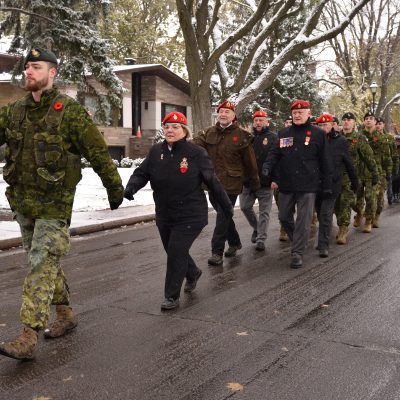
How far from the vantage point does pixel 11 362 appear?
4.10 metres

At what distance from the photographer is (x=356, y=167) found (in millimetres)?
9789

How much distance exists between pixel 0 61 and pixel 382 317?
30830 mm

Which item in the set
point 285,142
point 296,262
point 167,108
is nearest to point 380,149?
point 285,142

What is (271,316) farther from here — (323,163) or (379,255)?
(379,255)

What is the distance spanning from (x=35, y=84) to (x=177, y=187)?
5.54 ft

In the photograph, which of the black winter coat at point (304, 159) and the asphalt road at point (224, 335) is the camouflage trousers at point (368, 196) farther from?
the black winter coat at point (304, 159)

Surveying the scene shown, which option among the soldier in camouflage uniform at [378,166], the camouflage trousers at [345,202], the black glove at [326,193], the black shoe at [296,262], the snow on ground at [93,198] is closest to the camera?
the black shoe at [296,262]

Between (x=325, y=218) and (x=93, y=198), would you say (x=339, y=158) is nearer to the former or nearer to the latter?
(x=325, y=218)

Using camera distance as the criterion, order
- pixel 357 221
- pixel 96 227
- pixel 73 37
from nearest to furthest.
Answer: pixel 96 227 < pixel 357 221 < pixel 73 37

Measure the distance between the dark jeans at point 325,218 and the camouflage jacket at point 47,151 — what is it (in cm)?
450

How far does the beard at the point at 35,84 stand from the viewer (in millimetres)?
4176

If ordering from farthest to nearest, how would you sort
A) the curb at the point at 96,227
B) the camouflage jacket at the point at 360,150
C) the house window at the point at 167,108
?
the house window at the point at 167,108 < the camouflage jacket at the point at 360,150 < the curb at the point at 96,227

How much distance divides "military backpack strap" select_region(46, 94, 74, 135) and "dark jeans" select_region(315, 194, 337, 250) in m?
4.84

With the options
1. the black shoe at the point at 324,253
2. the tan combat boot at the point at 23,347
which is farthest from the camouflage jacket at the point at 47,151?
the black shoe at the point at 324,253
